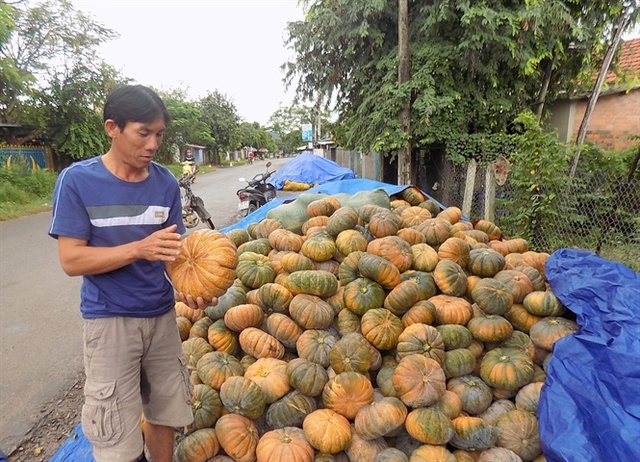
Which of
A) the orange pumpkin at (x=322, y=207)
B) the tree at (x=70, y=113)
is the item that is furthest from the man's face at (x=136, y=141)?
the tree at (x=70, y=113)

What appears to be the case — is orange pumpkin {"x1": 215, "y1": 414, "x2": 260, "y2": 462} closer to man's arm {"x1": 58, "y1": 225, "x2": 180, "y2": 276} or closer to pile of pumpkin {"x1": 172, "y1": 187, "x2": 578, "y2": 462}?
pile of pumpkin {"x1": 172, "y1": 187, "x2": 578, "y2": 462}

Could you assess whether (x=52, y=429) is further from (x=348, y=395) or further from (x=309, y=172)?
(x=309, y=172)

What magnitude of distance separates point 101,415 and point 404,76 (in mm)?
8321

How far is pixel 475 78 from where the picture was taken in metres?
8.78

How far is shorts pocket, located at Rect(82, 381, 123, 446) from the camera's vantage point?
190 cm

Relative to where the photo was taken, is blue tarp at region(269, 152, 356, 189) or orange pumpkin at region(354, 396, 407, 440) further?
blue tarp at region(269, 152, 356, 189)

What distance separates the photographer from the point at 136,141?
1.80 m

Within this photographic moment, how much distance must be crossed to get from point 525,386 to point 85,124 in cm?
2098

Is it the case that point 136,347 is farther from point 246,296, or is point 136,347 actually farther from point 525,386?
point 525,386

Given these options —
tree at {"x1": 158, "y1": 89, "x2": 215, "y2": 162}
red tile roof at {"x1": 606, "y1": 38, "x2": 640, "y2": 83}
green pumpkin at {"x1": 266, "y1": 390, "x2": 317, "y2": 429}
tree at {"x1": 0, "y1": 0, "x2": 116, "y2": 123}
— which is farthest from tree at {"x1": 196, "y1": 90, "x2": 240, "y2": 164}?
green pumpkin at {"x1": 266, "y1": 390, "x2": 317, "y2": 429}

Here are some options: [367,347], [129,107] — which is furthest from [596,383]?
[129,107]

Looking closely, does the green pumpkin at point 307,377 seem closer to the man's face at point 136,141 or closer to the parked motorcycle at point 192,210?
the man's face at point 136,141

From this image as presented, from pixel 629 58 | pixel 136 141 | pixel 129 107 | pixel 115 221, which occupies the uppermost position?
pixel 629 58

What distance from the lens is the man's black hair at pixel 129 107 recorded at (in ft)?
5.80
